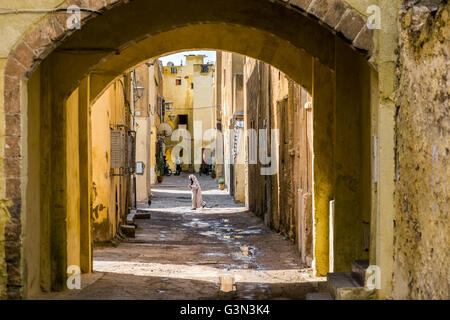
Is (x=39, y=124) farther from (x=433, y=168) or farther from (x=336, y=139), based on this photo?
(x=433, y=168)

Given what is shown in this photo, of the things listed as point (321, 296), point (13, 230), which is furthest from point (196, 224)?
point (13, 230)

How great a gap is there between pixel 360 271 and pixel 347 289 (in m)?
0.41

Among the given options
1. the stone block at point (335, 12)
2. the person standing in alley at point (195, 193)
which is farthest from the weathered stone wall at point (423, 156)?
the person standing in alley at point (195, 193)

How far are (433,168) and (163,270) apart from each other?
235 inches

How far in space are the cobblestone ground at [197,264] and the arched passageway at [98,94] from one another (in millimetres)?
568

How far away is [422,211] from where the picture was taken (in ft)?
A: 13.8

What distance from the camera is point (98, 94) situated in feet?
31.2

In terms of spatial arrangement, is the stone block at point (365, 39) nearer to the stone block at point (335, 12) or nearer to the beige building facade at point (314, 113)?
the beige building facade at point (314, 113)

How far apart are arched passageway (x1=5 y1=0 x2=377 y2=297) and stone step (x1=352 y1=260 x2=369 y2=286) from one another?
236 mm

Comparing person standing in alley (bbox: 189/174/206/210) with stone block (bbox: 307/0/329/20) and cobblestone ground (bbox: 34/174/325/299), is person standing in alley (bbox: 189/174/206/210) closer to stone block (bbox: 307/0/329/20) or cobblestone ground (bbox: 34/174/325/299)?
cobblestone ground (bbox: 34/174/325/299)

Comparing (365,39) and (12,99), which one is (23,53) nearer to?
(12,99)

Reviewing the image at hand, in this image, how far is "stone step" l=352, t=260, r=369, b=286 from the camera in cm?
549

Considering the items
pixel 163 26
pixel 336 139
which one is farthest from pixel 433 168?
pixel 163 26

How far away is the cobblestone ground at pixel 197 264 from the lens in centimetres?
762
